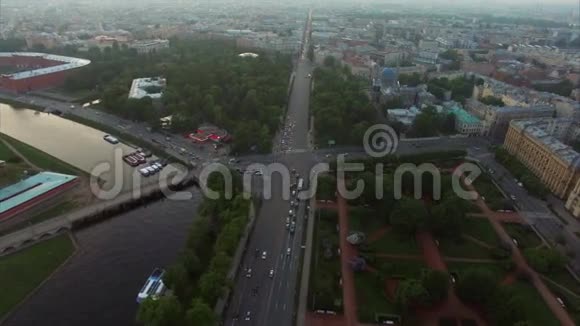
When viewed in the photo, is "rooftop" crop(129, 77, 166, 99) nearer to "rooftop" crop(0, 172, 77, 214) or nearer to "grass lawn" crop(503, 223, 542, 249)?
"rooftop" crop(0, 172, 77, 214)

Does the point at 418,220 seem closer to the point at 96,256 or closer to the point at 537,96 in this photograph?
the point at 96,256

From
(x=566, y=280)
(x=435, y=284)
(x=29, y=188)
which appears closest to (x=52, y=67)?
(x=29, y=188)

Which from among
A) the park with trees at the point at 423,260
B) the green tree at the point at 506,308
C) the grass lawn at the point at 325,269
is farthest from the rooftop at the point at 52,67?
the green tree at the point at 506,308

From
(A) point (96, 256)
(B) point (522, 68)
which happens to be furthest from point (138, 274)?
(B) point (522, 68)

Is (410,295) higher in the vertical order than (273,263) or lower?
higher

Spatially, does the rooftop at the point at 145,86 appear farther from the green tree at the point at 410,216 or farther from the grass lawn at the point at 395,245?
the green tree at the point at 410,216

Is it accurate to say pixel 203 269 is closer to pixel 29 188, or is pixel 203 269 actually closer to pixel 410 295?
pixel 410 295

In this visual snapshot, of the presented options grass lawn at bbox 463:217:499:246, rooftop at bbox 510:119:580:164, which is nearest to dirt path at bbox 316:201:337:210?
grass lawn at bbox 463:217:499:246
